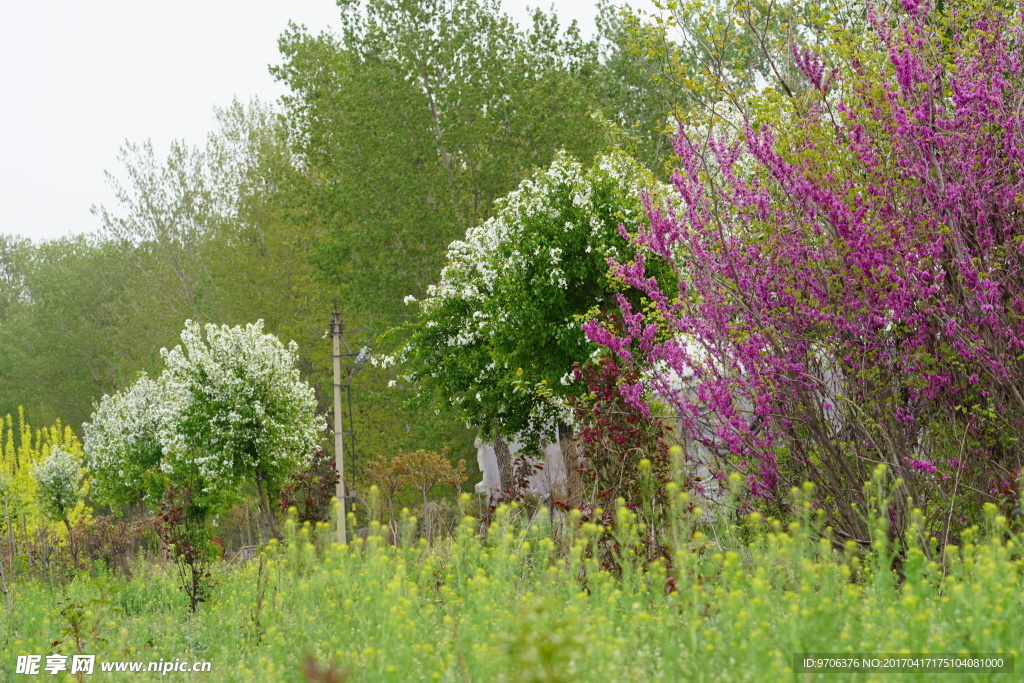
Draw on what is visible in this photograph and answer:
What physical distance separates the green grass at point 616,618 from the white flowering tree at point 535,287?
805 centimetres

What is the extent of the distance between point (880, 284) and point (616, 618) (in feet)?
10.00

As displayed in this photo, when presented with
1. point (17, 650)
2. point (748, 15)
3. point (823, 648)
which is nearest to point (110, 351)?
point (17, 650)

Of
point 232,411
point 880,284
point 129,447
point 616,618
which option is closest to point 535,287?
point 232,411

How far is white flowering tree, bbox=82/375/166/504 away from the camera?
25438 mm

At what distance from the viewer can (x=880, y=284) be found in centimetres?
635

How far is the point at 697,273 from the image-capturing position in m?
6.77

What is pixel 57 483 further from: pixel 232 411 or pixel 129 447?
pixel 232 411

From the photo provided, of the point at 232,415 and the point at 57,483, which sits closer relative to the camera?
the point at 232,415

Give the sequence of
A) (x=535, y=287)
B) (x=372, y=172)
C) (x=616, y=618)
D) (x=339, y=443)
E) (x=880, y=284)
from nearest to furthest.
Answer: (x=616, y=618) < (x=880, y=284) < (x=535, y=287) < (x=339, y=443) < (x=372, y=172)

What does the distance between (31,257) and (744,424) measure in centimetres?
5143

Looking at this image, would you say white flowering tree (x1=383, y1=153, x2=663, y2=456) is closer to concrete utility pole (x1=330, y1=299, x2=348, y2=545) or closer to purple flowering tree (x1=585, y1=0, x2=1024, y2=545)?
concrete utility pole (x1=330, y1=299, x2=348, y2=545)

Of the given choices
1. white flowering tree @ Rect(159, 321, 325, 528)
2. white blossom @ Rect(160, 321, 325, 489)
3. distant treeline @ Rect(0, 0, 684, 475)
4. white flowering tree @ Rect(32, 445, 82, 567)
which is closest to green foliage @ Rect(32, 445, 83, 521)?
white flowering tree @ Rect(32, 445, 82, 567)

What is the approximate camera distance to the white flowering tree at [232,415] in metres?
19.8

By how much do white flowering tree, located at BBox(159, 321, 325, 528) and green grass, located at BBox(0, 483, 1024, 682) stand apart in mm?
11798
